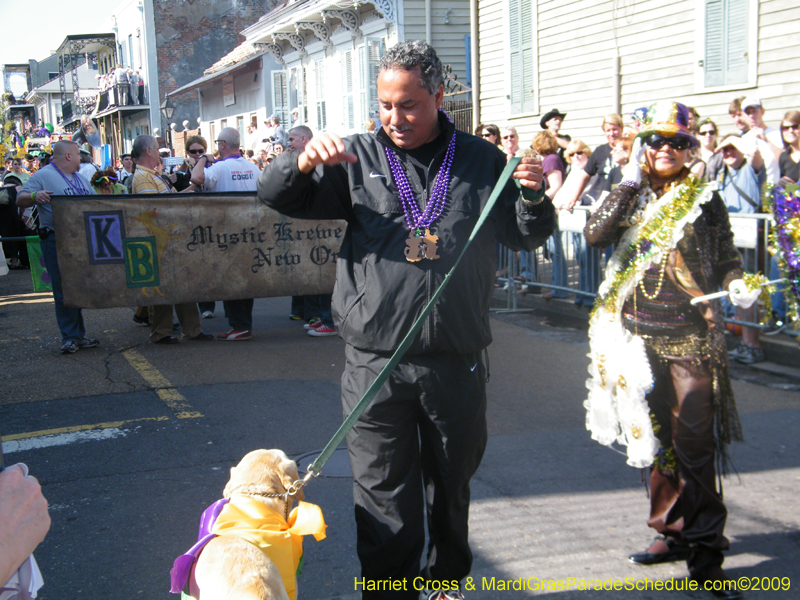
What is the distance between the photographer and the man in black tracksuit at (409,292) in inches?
104

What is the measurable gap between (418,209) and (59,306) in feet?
20.9

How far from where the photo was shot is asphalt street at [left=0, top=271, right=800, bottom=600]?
11.5ft

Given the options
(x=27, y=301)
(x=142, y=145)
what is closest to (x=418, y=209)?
(x=142, y=145)

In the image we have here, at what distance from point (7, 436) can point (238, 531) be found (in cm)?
380

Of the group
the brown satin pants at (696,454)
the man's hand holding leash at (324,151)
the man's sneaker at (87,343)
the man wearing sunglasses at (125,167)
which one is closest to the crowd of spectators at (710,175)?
the brown satin pants at (696,454)

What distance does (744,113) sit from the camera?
8.44m

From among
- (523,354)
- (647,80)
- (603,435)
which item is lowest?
(523,354)

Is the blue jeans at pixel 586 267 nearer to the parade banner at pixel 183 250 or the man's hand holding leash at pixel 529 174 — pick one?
the parade banner at pixel 183 250

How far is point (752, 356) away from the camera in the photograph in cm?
707

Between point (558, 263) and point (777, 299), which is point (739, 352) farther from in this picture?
point (558, 263)

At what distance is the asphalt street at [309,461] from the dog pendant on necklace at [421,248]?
1.58m

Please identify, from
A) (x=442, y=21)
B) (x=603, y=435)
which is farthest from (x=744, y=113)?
(x=442, y=21)

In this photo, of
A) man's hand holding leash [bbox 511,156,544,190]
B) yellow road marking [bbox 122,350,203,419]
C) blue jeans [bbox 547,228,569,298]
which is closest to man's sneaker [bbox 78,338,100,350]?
yellow road marking [bbox 122,350,203,419]

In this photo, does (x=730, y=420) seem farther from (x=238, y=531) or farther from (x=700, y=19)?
(x=700, y=19)
